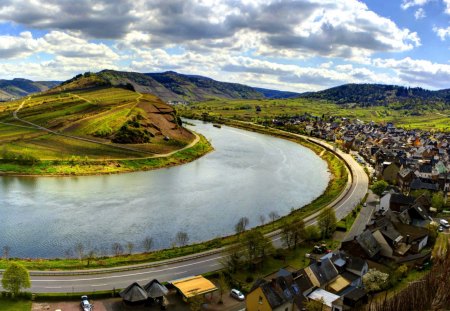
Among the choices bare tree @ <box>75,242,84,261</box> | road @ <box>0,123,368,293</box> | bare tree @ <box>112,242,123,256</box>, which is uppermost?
road @ <box>0,123,368,293</box>

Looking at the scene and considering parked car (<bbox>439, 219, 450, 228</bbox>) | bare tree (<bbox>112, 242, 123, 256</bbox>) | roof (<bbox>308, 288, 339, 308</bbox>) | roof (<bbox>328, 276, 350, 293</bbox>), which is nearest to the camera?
roof (<bbox>308, 288, 339, 308</bbox>)

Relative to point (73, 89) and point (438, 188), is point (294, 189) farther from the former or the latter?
point (73, 89)

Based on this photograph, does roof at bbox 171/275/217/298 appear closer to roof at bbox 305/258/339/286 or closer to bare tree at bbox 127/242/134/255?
roof at bbox 305/258/339/286

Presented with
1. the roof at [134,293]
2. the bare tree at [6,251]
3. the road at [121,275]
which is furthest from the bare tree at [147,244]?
the bare tree at [6,251]

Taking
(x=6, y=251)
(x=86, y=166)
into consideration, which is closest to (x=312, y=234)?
(x=6, y=251)

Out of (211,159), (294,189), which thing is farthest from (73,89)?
(294,189)

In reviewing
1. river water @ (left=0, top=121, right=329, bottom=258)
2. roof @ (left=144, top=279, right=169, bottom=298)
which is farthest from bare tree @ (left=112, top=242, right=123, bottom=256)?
roof @ (left=144, top=279, right=169, bottom=298)

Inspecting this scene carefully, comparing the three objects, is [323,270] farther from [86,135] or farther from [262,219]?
[86,135]
